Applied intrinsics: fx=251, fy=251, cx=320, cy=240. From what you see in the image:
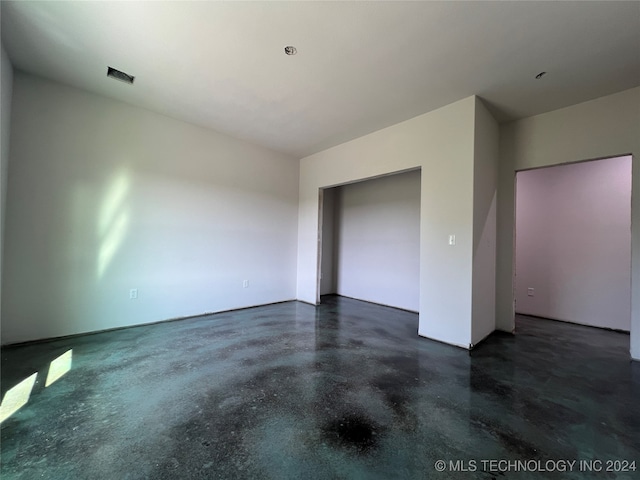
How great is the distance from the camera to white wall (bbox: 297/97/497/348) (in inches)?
119

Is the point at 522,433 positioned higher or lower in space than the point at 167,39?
lower

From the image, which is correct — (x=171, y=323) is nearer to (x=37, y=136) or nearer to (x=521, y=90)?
(x=37, y=136)

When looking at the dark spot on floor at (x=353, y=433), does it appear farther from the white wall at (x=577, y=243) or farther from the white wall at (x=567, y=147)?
the white wall at (x=577, y=243)

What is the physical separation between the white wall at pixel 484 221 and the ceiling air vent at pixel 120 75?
4040 mm

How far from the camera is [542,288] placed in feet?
14.4

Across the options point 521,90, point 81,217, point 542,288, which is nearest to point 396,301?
point 542,288

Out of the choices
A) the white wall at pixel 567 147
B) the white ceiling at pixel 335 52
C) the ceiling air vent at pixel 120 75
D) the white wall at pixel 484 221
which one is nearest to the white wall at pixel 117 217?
the white ceiling at pixel 335 52

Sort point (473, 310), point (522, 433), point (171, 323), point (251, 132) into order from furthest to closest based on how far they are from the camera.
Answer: point (251, 132) → point (171, 323) → point (473, 310) → point (522, 433)

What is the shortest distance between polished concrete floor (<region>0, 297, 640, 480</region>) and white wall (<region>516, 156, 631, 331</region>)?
3.15ft

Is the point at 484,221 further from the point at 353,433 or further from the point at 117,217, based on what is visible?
the point at 117,217

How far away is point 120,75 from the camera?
9.18 feet

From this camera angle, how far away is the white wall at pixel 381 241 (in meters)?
4.74

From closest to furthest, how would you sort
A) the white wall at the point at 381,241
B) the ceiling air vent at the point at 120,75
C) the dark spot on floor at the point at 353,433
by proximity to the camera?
the dark spot on floor at the point at 353,433, the ceiling air vent at the point at 120,75, the white wall at the point at 381,241

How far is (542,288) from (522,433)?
12.4 ft
